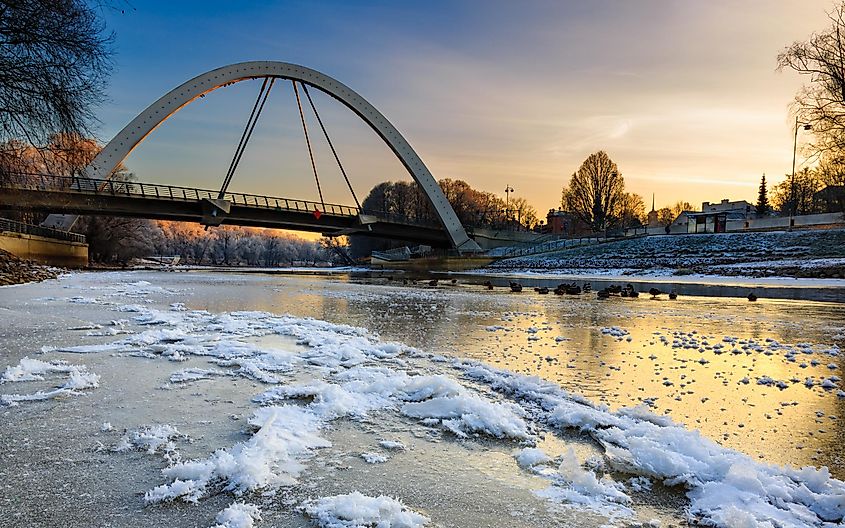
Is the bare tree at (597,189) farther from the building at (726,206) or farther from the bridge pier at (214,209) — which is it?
the building at (726,206)

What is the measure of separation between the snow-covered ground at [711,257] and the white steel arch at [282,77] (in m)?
11.8

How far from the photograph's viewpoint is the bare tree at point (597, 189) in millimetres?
66188

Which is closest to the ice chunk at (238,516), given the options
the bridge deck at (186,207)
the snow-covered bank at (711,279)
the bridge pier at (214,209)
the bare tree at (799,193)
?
the snow-covered bank at (711,279)

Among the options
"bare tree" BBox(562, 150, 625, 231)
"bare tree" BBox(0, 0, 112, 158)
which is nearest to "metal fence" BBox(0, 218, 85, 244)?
"bare tree" BBox(0, 0, 112, 158)

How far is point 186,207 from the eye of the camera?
4322cm

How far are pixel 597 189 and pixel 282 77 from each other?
144 feet

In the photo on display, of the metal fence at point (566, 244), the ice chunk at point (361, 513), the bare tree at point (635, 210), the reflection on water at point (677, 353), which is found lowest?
the reflection on water at point (677, 353)

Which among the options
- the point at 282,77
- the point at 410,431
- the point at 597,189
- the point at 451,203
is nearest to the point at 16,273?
the point at 410,431

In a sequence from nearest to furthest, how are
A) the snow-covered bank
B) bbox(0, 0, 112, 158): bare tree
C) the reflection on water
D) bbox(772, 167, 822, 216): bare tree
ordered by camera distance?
the reflection on water, bbox(0, 0, 112, 158): bare tree, the snow-covered bank, bbox(772, 167, 822, 216): bare tree

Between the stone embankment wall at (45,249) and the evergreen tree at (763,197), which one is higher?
the evergreen tree at (763,197)

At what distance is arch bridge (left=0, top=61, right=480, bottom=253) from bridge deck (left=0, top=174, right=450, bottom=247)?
6 centimetres

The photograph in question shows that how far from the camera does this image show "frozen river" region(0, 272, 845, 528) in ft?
8.13

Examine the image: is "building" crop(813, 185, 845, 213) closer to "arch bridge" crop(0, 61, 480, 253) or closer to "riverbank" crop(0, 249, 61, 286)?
"arch bridge" crop(0, 61, 480, 253)

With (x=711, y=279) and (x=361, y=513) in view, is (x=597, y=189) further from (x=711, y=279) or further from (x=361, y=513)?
(x=361, y=513)
